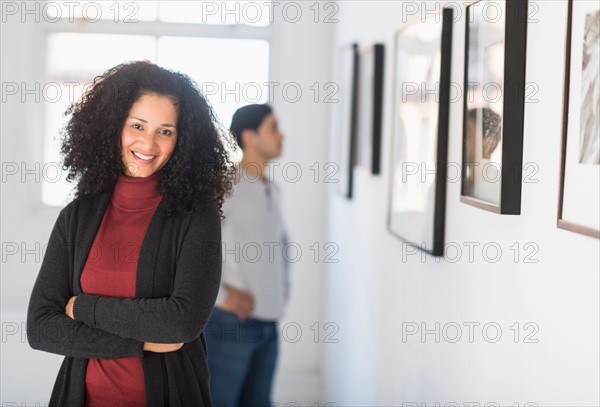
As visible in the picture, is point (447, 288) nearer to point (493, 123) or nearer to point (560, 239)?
point (493, 123)

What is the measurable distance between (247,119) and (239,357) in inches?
37.5

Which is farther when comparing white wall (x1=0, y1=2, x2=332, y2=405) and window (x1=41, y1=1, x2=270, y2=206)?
window (x1=41, y1=1, x2=270, y2=206)

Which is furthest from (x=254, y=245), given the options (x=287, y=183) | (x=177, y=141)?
(x=287, y=183)

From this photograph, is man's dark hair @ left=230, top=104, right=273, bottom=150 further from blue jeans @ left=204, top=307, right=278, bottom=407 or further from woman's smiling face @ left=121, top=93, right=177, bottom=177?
woman's smiling face @ left=121, top=93, right=177, bottom=177

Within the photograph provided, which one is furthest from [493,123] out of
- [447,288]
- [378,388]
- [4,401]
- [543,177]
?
[4,401]

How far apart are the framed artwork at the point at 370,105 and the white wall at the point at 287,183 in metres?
1.28

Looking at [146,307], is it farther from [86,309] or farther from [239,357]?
[239,357]

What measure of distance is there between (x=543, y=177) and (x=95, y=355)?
0.99 m

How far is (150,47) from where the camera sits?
489 cm

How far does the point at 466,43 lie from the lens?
1927 mm

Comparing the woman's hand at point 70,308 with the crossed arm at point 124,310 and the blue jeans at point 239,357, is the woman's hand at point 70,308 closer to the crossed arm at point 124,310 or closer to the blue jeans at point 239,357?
the crossed arm at point 124,310

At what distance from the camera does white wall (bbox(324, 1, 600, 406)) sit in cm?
137

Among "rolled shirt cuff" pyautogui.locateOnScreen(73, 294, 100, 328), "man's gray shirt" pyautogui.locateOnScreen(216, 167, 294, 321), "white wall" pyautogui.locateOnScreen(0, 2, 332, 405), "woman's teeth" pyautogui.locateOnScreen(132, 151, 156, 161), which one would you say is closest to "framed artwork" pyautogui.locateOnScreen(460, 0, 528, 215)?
"woman's teeth" pyautogui.locateOnScreen(132, 151, 156, 161)

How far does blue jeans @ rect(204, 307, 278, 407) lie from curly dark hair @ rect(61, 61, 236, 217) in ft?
4.37
